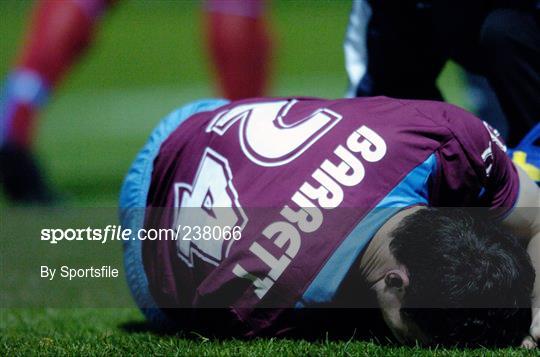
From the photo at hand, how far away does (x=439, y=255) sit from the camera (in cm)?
219

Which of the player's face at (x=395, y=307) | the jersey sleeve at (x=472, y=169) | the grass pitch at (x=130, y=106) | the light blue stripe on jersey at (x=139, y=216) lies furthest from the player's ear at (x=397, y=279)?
the light blue stripe on jersey at (x=139, y=216)

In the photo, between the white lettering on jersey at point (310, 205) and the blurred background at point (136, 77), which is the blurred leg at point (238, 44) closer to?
the blurred background at point (136, 77)

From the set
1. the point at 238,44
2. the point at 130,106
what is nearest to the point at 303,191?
the point at 238,44

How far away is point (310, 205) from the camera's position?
227 centimetres

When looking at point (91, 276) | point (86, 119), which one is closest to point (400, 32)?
point (91, 276)

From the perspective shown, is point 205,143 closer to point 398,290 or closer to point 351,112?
point 351,112

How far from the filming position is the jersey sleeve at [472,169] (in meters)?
2.35

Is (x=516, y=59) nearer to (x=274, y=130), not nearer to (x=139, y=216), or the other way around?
(x=274, y=130)

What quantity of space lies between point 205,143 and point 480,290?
0.76 m

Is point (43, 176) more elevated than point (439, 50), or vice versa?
point (439, 50)

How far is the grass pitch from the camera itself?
230 centimetres

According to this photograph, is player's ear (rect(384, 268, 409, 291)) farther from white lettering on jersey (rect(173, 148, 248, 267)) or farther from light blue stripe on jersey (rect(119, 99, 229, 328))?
light blue stripe on jersey (rect(119, 99, 229, 328))

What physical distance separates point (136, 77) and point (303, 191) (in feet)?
22.2

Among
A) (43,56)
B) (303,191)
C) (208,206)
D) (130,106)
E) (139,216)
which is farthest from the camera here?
(130,106)
